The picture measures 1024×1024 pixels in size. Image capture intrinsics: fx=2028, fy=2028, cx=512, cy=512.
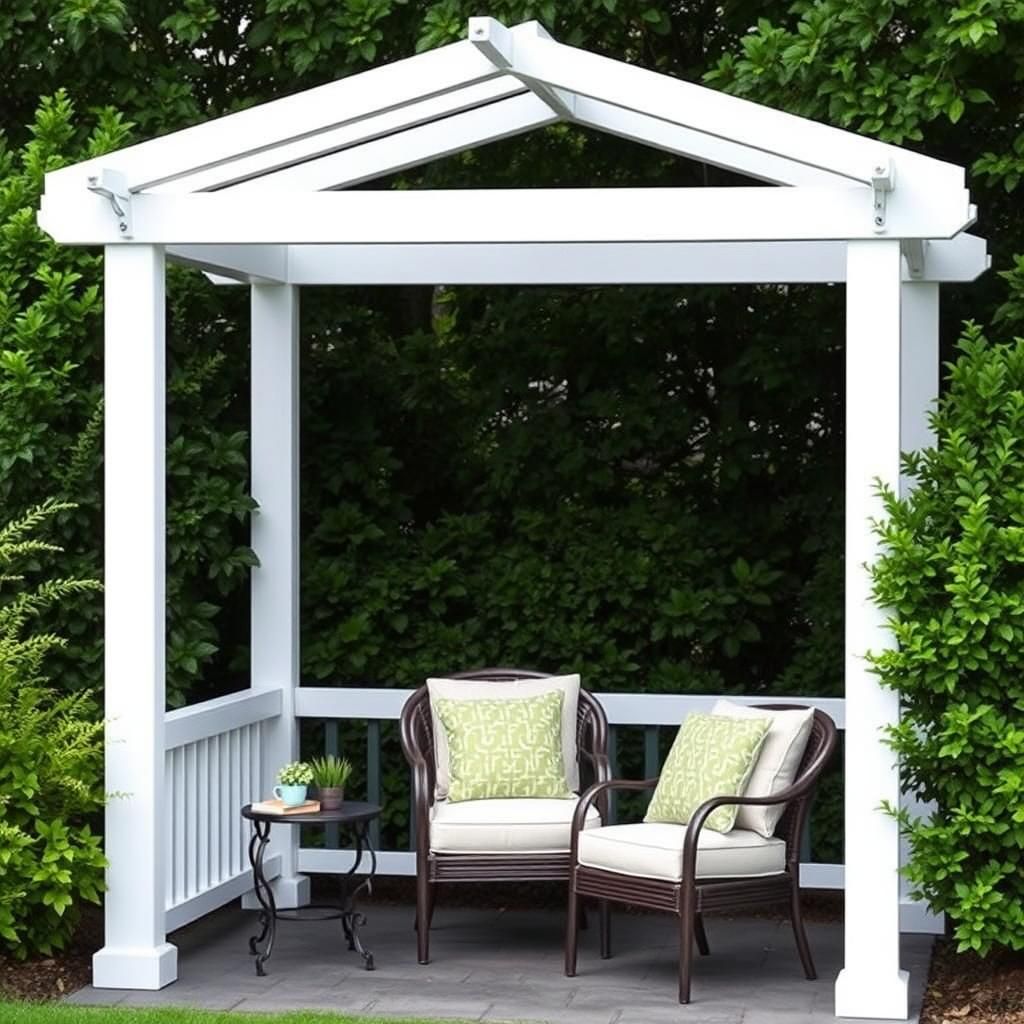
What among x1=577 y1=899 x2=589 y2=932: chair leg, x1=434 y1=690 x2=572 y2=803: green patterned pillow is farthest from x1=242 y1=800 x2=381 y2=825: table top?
x1=577 y1=899 x2=589 y2=932: chair leg

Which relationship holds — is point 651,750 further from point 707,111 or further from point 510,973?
point 707,111

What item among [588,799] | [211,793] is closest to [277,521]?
[211,793]

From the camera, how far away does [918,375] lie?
733 cm

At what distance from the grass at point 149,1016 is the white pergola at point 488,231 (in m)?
0.36

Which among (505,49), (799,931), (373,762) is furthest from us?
(373,762)

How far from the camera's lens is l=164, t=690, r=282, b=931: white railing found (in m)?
6.84

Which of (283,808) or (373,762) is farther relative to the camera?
(373,762)

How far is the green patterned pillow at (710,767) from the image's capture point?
6656mm

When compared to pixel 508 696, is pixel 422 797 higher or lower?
lower

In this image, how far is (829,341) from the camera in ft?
28.6

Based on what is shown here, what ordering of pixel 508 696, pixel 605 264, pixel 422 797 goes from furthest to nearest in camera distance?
1. pixel 605 264
2. pixel 508 696
3. pixel 422 797

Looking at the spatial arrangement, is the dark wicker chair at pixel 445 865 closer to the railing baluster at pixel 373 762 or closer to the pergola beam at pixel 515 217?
the railing baluster at pixel 373 762

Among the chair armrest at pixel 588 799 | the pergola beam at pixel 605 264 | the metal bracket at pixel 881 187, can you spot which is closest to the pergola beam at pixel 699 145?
the metal bracket at pixel 881 187

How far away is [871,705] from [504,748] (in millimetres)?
1611
